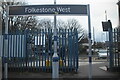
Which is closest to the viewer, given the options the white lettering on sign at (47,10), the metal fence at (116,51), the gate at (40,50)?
the white lettering on sign at (47,10)

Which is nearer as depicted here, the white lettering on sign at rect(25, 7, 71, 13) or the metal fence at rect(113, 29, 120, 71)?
the white lettering on sign at rect(25, 7, 71, 13)

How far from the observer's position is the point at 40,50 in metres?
13.5

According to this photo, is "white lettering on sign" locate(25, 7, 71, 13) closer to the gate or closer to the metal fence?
the gate

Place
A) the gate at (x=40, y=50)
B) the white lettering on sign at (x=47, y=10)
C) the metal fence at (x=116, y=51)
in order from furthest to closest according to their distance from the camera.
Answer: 1. the metal fence at (x=116, y=51)
2. the gate at (x=40, y=50)
3. the white lettering on sign at (x=47, y=10)

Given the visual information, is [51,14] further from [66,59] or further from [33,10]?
[66,59]

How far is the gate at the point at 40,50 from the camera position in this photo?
43.8 feet

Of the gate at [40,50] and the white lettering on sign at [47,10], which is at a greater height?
the white lettering on sign at [47,10]

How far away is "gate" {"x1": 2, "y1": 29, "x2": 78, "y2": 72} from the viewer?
525 inches

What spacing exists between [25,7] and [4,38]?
2.01m

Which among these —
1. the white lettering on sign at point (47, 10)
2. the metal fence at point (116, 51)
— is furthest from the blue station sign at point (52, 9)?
the metal fence at point (116, 51)

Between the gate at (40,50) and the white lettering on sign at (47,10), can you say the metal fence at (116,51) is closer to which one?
the gate at (40,50)

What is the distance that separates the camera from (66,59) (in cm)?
1337

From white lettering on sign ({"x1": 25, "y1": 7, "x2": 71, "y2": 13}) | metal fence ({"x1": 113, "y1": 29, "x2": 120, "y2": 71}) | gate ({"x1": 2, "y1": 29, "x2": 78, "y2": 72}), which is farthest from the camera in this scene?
metal fence ({"x1": 113, "y1": 29, "x2": 120, "y2": 71})

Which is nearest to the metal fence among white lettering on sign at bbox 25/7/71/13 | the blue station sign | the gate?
the gate
